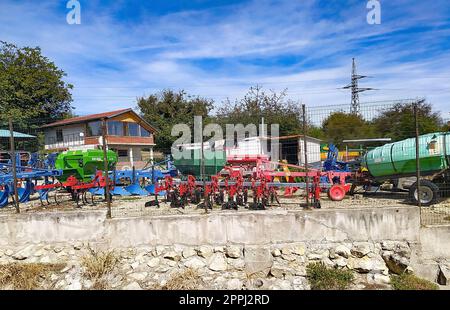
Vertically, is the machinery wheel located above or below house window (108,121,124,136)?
below

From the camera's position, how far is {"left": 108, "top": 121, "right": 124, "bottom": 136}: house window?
83.1ft

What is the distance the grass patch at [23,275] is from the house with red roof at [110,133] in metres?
19.2

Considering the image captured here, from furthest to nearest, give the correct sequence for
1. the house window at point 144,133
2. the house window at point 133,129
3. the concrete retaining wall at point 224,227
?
the house window at point 144,133 < the house window at point 133,129 < the concrete retaining wall at point 224,227

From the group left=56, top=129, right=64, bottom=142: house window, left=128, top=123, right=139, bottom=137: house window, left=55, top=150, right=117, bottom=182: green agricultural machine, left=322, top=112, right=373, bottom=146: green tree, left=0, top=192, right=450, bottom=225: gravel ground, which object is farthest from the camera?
left=128, top=123, right=139, bottom=137: house window

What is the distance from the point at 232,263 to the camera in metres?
5.75

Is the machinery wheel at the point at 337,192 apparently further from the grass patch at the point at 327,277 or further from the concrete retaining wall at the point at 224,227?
the grass patch at the point at 327,277

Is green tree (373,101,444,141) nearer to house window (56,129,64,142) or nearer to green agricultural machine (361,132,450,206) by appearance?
green agricultural machine (361,132,450,206)

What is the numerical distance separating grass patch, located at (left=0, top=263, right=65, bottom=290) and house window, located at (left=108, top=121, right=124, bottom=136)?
67.9 feet

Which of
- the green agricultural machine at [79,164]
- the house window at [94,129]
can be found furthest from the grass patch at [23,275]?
the house window at [94,129]

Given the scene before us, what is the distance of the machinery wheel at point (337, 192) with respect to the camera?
26.9 feet

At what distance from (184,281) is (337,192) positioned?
196 inches

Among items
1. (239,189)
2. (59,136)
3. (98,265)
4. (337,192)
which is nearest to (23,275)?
(98,265)

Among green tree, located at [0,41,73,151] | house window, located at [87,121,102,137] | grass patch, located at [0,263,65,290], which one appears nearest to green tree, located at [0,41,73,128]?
green tree, located at [0,41,73,151]
